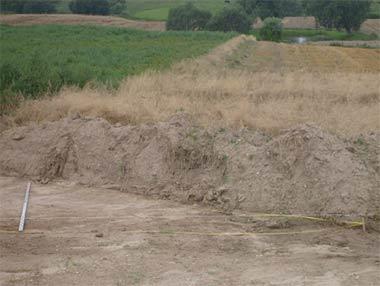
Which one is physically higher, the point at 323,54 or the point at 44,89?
the point at 44,89

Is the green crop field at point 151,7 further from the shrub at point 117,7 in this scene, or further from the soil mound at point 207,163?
the soil mound at point 207,163

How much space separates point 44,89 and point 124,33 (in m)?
36.9

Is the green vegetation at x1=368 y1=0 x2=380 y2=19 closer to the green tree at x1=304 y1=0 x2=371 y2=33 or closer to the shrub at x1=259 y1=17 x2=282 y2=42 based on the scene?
the green tree at x1=304 y1=0 x2=371 y2=33

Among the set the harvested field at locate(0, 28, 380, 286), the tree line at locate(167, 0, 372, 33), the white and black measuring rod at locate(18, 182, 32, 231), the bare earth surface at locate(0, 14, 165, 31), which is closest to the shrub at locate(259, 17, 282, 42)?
the tree line at locate(167, 0, 372, 33)

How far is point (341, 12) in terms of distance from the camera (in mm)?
60469

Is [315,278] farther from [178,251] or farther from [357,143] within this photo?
[357,143]

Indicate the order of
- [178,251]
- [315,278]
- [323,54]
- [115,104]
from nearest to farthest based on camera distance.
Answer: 1. [315,278]
2. [178,251]
3. [115,104]
4. [323,54]

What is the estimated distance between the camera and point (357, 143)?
406 inches

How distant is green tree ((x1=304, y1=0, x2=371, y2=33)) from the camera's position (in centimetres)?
5809

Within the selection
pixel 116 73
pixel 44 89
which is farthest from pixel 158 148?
pixel 116 73

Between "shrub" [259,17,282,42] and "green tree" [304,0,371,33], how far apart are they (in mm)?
3188

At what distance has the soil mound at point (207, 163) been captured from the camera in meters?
9.29

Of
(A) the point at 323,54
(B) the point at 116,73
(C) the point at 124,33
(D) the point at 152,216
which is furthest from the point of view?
(C) the point at 124,33

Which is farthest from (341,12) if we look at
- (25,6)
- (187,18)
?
(25,6)
